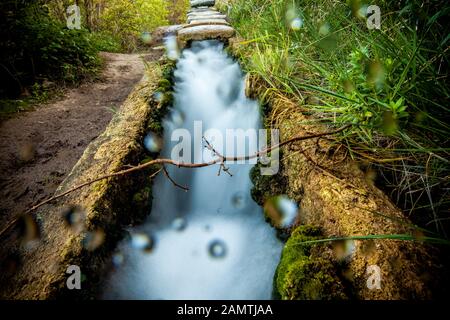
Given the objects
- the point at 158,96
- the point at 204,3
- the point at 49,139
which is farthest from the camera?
the point at 204,3

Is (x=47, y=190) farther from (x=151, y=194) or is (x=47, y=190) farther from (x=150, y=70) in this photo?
(x=150, y=70)

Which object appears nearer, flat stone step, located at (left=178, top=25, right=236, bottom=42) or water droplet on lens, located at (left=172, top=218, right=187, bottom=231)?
water droplet on lens, located at (left=172, top=218, right=187, bottom=231)

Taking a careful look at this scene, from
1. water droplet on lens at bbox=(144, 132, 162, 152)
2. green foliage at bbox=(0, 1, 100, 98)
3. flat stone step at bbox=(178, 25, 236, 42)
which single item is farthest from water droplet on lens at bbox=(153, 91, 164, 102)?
flat stone step at bbox=(178, 25, 236, 42)

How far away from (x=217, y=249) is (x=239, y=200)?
437 mm

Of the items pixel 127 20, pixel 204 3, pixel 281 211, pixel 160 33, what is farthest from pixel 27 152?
pixel 204 3

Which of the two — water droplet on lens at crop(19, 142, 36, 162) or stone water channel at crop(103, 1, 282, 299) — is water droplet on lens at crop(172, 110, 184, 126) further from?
water droplet on lens at crop(19, 142, 36, 162)

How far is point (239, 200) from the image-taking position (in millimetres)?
2096

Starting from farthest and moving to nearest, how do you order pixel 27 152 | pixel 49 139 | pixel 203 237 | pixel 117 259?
pixel 49 139 < pixel 27 152 < pixel 203 237 < pixel 117 259

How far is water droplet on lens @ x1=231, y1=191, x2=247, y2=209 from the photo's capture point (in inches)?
81.4

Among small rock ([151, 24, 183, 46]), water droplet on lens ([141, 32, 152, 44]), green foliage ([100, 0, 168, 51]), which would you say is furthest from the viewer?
water droplet on lens ([141, 32, 152, 44])

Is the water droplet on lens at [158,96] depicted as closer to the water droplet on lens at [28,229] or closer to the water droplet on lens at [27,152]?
the water droplet on lens at [27,152]

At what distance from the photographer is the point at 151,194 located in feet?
6.53

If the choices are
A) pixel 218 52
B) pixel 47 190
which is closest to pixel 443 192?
pixel 47 190

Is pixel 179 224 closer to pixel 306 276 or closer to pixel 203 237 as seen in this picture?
pixel 203 237
